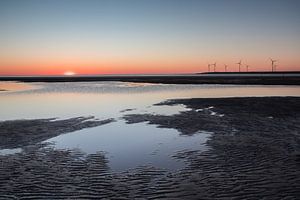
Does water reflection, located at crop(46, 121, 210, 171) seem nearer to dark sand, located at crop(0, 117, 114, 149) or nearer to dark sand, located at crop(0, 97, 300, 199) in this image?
dark sand, located at crop(0, 97, 300, 199)

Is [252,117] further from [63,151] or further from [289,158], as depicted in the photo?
[63,151]

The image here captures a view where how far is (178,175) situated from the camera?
11.3m

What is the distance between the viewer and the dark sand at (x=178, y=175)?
9.52 meters

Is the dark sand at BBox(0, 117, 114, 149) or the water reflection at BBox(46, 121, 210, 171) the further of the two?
the dark sand at BBox(0, 117, 114, 149)

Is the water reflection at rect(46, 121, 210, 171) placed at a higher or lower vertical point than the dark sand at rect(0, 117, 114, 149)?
lower

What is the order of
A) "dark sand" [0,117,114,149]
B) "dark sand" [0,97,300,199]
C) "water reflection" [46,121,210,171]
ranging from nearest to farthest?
"dark sand" [0,97,300,199] → "water reflection" [46,121,210,171] → "dark sand" [0,117,114,149]

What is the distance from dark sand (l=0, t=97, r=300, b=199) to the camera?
31.2 feet

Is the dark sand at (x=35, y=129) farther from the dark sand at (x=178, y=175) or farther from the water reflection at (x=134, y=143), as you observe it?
the dark sand at (x=178, y=175)

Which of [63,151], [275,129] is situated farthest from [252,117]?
[63,151]

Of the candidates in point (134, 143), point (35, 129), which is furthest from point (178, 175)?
point (35, 129)

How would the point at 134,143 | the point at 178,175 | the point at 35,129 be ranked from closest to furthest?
the point at 178,175 → the point at 134,143 → the point at 35,129

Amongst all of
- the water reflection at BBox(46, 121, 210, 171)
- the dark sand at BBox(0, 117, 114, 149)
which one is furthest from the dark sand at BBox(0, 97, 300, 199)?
the dark sand at BBox(0, 117, 114, 149)

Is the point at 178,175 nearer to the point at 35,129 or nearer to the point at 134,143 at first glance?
the point at 134,143

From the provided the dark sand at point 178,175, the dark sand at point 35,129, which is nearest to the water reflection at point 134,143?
the dark sand at point 178,175
